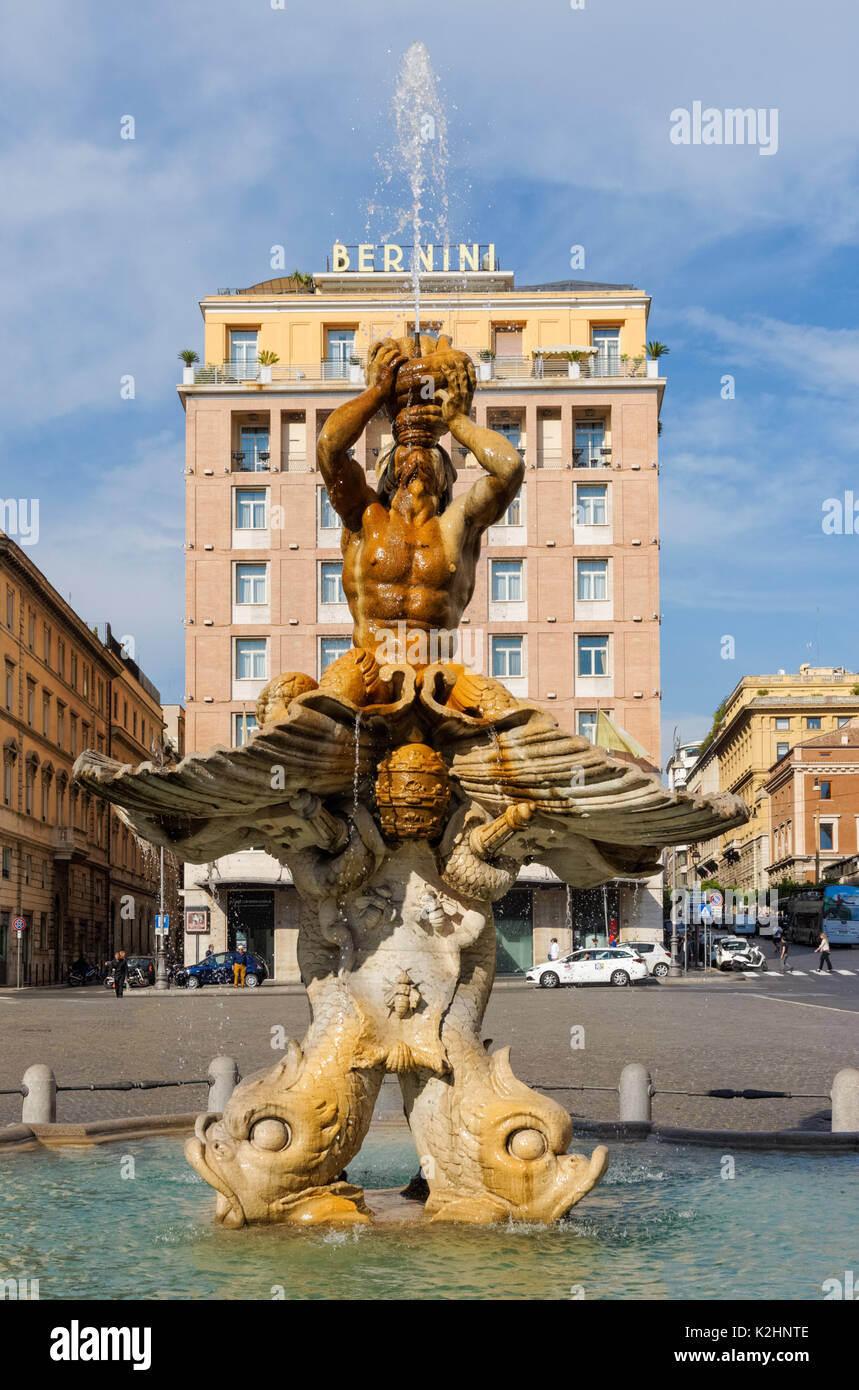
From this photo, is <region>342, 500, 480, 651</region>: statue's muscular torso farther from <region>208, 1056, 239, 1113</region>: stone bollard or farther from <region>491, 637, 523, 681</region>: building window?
<region>491, 637, 523, 681</region>: building window

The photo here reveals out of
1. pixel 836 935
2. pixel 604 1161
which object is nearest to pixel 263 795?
pixel 604 1161

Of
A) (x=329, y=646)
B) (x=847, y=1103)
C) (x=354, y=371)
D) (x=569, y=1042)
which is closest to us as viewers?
(x=847, y=1103)

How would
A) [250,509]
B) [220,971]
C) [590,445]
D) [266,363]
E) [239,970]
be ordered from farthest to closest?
1. [590,445]
2. [266,363]
3. [250,509]
4. [220,971]
5. [239,970]

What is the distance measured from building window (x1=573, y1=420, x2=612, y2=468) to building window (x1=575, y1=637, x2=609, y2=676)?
21.2 feet

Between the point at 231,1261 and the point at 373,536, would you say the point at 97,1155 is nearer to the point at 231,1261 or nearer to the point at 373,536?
the point at 231,1261

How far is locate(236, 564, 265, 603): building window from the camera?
4922 cm

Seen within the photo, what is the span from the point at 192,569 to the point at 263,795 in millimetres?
43774

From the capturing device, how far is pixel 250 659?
160 ft

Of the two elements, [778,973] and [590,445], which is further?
[778,973]

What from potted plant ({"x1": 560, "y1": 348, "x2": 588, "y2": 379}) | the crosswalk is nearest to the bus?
the crosswalk

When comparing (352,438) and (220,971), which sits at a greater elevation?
(352,438)

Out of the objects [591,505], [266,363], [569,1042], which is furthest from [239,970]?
[569,1042]

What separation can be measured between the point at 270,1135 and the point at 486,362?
155 feet

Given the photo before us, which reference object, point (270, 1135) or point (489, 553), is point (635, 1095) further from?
point (489, 553)
